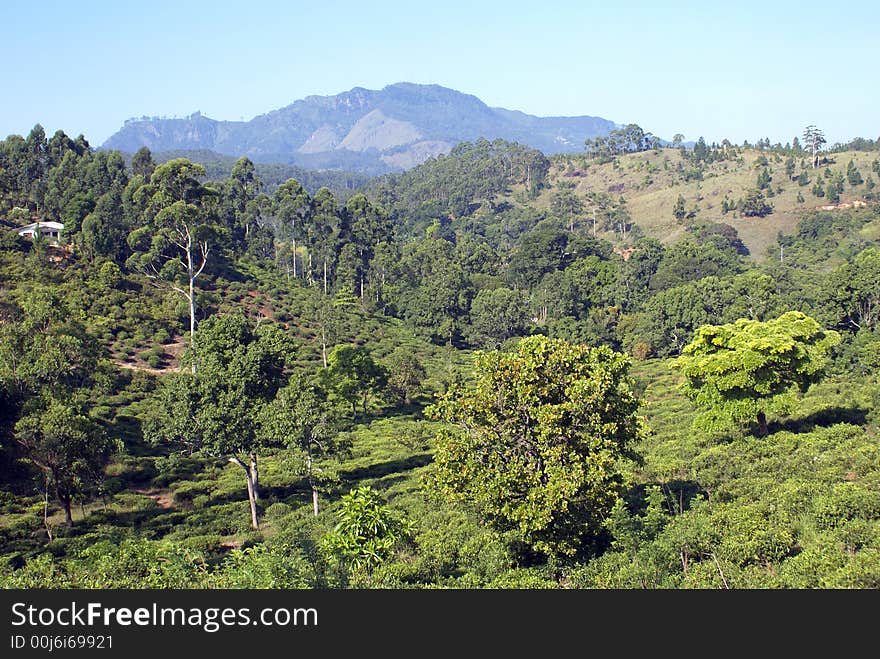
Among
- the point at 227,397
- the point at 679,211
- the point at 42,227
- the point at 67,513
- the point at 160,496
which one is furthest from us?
the point at 679,211

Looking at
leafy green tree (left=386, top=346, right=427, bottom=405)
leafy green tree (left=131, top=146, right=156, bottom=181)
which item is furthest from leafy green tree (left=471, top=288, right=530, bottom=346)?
leafy green tree (left=131, top=146, right=156, bottom=181)

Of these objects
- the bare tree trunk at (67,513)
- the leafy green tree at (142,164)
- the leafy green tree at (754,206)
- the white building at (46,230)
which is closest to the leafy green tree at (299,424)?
the bare tree trunk at (67,513)

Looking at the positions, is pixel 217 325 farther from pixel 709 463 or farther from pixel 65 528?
pixel 709 463

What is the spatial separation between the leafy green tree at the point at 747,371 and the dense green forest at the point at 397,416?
0.43 ft

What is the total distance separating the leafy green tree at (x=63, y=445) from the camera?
2508 centimetres

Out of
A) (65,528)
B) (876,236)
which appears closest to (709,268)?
(876,236)

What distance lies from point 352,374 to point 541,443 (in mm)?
30659

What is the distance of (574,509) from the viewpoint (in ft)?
60.8

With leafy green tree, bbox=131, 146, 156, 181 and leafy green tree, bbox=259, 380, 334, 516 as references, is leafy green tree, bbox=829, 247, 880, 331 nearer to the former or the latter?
leafy green tree, bbox=259, 380, 334, 516

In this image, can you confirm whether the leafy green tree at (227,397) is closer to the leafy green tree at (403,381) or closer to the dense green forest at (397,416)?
the dense green forest at (397,416)

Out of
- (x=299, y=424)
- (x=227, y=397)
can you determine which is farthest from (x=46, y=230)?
(x=299, y=424)

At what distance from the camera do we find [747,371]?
27969 mm

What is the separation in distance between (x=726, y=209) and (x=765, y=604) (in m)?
139

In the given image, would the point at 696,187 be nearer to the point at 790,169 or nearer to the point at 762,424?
the point at 790,169
